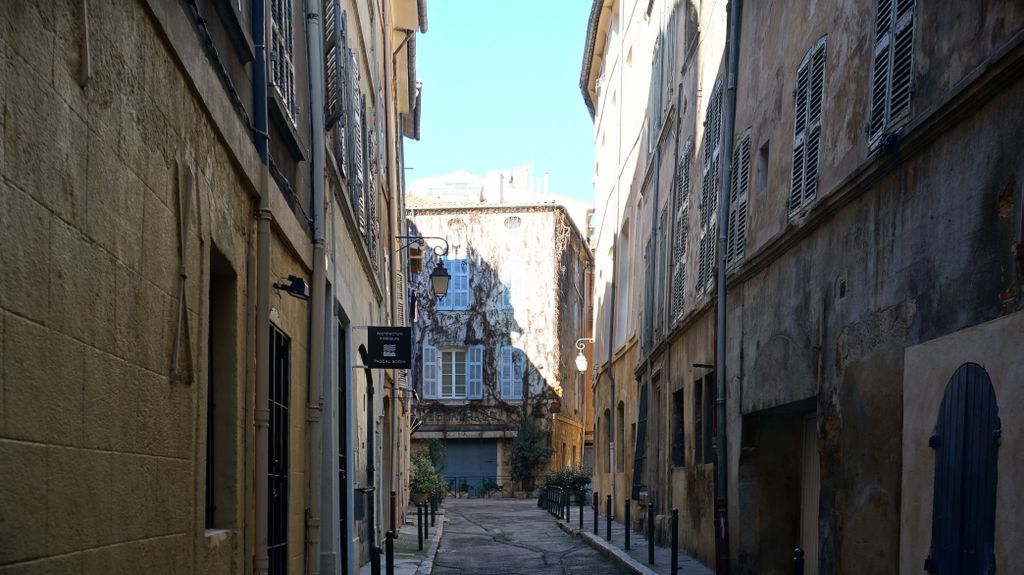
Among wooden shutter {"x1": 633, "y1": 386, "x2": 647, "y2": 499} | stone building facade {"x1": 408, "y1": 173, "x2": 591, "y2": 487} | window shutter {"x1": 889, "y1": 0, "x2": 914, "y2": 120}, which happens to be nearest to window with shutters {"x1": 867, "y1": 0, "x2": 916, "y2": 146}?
window shutter {"x1": 889, "y1": 0, "x2": 914, "y2": 120}

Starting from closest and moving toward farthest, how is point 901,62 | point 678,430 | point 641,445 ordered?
point 901,62 < point 678,430 < point 641,445

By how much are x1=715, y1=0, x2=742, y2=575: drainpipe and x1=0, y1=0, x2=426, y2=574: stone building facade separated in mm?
4793

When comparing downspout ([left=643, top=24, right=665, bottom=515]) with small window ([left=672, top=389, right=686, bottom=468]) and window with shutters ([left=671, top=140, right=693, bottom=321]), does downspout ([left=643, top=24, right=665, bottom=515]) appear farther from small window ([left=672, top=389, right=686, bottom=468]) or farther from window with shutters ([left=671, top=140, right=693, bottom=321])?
small window ([left=672, top=389, right=686, bottom=468])

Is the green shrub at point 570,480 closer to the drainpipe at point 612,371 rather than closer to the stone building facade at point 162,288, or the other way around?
the drainpipe at point 612,371

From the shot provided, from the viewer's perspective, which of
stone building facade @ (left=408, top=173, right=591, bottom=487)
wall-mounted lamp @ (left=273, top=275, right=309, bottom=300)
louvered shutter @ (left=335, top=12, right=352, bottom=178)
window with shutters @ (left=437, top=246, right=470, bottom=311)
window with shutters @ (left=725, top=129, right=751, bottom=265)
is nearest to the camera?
wall-mounted lamp @ (left=273, top=275, right=309, bottom=300)

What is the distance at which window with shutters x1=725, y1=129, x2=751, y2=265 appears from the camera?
43.9 feet

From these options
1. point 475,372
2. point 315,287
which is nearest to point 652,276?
point 315,287

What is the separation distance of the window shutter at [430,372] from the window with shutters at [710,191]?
26.8 m

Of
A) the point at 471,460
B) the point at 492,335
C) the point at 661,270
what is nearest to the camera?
the point at 661,270

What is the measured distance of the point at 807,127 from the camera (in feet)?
35.3

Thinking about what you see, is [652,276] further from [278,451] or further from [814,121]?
[278,451]

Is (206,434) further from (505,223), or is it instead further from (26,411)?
(505,223)

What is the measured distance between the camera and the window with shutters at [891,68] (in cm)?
794

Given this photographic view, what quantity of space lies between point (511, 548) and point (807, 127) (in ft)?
34.6
